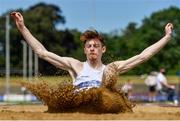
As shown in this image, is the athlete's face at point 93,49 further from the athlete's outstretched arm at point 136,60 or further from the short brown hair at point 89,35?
the athlete's outstretched arm at point 136,60

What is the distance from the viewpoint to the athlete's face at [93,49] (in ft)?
30.7

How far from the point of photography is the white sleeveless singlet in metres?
9.14

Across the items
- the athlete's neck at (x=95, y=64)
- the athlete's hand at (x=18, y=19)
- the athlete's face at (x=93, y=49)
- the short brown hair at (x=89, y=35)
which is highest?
the athlete's hand at (x=18, y=19)

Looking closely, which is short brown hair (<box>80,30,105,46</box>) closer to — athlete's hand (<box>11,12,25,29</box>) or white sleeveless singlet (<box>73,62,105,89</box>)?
white sleeveless singlet (<box>73,62,105,89</box>)

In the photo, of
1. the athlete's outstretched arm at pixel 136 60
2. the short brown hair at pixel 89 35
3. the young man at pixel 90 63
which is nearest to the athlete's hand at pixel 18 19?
the young man at pixel 90 63

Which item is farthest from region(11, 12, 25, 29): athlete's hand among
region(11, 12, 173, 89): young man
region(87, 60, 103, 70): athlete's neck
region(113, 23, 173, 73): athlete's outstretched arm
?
region(113, 23, 173, 73): athlete's outstretched arm

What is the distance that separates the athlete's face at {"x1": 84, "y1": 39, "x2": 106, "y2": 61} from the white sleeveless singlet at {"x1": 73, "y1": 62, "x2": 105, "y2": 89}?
0.17 m

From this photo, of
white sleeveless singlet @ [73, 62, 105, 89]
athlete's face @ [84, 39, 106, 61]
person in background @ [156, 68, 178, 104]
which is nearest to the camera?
white sleeveless singlet @ [73, 62, 105, 89]

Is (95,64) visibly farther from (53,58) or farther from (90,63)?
(53,58)

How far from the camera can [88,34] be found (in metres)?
9.41

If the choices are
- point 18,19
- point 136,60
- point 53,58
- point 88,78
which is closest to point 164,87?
point 136,60

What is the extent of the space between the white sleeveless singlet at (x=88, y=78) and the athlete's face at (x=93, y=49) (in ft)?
0.55

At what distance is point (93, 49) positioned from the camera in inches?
368

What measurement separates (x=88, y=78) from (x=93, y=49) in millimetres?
428
